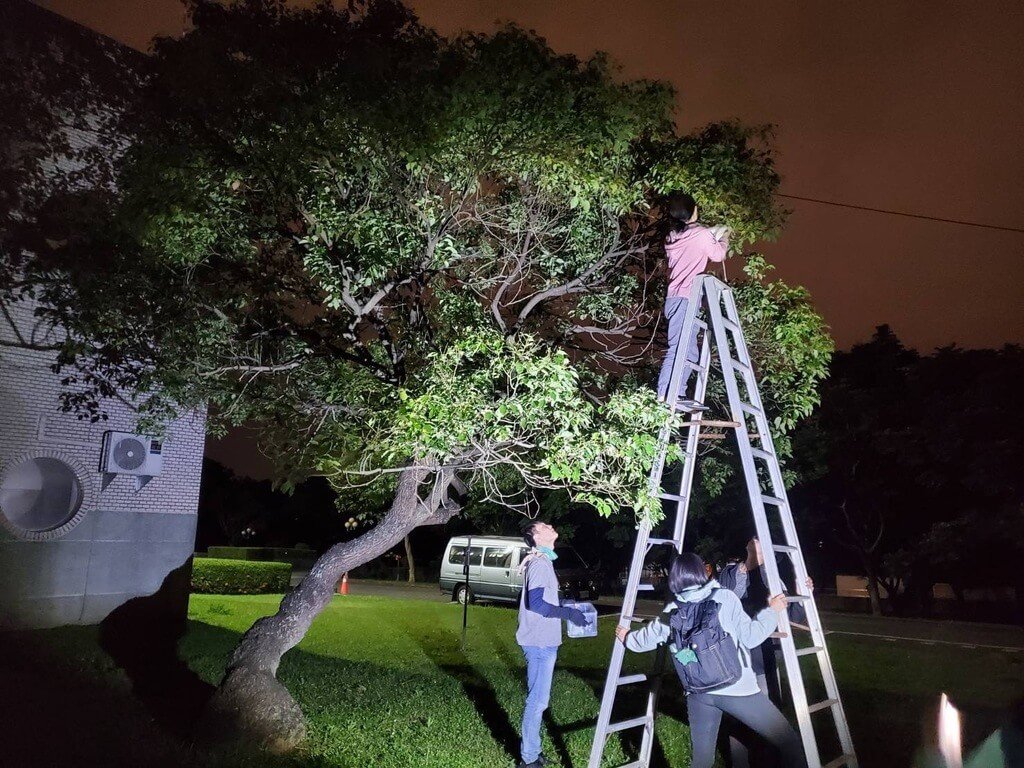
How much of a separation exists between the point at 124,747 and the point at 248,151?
5.21 metres

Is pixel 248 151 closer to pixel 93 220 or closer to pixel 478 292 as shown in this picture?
pixel 93 220

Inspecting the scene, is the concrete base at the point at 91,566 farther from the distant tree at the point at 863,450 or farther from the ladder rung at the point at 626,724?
the distant tree at the point at 863,450

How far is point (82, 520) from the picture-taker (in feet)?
42.2

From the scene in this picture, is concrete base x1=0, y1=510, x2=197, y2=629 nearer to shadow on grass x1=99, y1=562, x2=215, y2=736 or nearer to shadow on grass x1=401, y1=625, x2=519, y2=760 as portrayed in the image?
shadow on grass x1=99, y1=562, x2=215, y2=736

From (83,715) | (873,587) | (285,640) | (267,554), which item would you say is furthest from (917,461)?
(267,554)

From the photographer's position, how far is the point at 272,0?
8.08 meters

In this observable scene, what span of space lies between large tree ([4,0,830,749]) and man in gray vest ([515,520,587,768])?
70 centimetres

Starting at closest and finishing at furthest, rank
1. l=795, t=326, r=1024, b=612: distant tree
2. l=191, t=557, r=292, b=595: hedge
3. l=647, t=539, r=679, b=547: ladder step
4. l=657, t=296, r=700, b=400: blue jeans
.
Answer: l=647, t=539, r=679, b=547: ladder step
l=657, t=296, r=700, b=400: blue jeans
l=795, t=326, r=1024, b=612: distant tree
l=191, t=557, r=292, b=595: hedge

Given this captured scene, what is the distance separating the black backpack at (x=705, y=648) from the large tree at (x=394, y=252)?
1.16 metres

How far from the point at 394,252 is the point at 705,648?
14.8 feet

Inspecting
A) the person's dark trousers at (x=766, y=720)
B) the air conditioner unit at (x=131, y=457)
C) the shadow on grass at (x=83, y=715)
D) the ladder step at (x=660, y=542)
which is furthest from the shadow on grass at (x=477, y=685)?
the air conditioner unit at (x=131, y=457)

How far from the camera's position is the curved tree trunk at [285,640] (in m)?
6.87

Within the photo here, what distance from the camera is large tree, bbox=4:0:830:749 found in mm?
6660

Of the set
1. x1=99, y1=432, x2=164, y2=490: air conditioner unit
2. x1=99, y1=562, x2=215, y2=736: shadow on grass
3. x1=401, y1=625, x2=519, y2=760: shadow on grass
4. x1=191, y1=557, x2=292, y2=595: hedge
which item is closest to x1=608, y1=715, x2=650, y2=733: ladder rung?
x1=401, y1=625, x2=519, y2=760: shadow on grass
